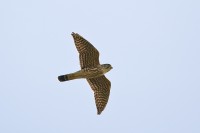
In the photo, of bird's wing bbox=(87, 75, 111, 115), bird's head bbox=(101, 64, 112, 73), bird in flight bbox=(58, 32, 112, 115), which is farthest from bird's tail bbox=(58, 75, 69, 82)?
bird's head bbox=(101, 64, 112, 73)

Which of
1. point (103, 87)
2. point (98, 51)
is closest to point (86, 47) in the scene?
point (98, 51)

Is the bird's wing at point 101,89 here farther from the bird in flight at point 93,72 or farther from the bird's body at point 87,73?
the bird's body at point 87,73

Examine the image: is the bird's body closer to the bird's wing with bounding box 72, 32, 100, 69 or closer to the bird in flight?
the bird in flight

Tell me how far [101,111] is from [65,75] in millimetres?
2593

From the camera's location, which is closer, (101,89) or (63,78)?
(63,78)

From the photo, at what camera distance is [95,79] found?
2333 centimetres

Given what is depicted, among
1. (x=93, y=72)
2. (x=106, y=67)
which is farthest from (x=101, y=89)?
(x=106, y=67)

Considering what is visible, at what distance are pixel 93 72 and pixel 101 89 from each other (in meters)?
1.17

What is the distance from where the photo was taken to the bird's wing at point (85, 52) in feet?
72.9

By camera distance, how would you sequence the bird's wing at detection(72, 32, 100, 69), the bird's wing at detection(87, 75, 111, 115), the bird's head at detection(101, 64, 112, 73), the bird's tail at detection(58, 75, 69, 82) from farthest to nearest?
the bird's wing at detection(87, 75, 111, 115) → the bird's head at detection(101, 64, 112, 73) → the bird's wing at detection(72, 32, 100, 69) → the bird's tail at detection(58, 75, 69, 82)

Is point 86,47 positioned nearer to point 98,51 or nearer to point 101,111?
point 98,51

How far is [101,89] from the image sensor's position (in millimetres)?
23359

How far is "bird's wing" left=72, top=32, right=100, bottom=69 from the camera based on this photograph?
22.2 meters

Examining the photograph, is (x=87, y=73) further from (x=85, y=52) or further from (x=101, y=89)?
(x=101, y=89)
